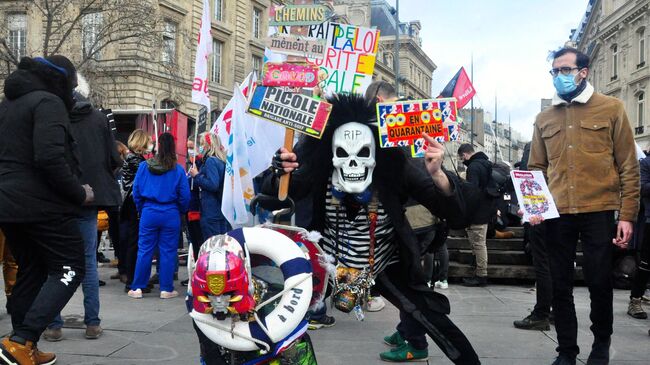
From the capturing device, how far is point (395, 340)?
14.9ft

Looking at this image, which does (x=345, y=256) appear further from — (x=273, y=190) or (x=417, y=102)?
(x=417, y=102)

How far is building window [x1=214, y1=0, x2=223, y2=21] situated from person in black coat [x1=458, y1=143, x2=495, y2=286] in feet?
89.6

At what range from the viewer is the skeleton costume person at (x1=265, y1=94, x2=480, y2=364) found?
3.29 metres

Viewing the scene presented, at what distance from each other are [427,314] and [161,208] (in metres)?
3.95

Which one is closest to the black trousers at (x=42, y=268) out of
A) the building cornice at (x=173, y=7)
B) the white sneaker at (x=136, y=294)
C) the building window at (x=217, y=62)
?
the white sneaker at (x=136, y=294)

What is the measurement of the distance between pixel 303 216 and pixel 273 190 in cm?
62

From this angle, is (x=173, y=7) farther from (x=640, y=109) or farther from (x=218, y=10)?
(x=640, y=109)

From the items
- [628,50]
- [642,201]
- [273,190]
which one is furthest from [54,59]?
[628,50]

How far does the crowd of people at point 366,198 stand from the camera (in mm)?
3367

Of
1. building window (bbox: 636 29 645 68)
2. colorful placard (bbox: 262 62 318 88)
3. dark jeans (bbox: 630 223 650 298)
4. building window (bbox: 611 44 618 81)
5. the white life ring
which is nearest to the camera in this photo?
the white life ring

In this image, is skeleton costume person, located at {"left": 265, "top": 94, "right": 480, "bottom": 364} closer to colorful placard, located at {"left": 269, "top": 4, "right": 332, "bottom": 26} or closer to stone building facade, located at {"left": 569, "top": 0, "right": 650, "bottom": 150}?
colorful placard, located at {"left": 269, "top": 4, "right": 332, "bottom": 26}

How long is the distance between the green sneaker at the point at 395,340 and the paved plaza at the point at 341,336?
0.06 m

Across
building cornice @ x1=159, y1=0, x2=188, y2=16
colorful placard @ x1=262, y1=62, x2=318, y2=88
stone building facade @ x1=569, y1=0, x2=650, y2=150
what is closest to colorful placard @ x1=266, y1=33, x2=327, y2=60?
colorful placard @ x1=262, y1=62, x2=318, y2=88

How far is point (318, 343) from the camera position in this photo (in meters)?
4.74
